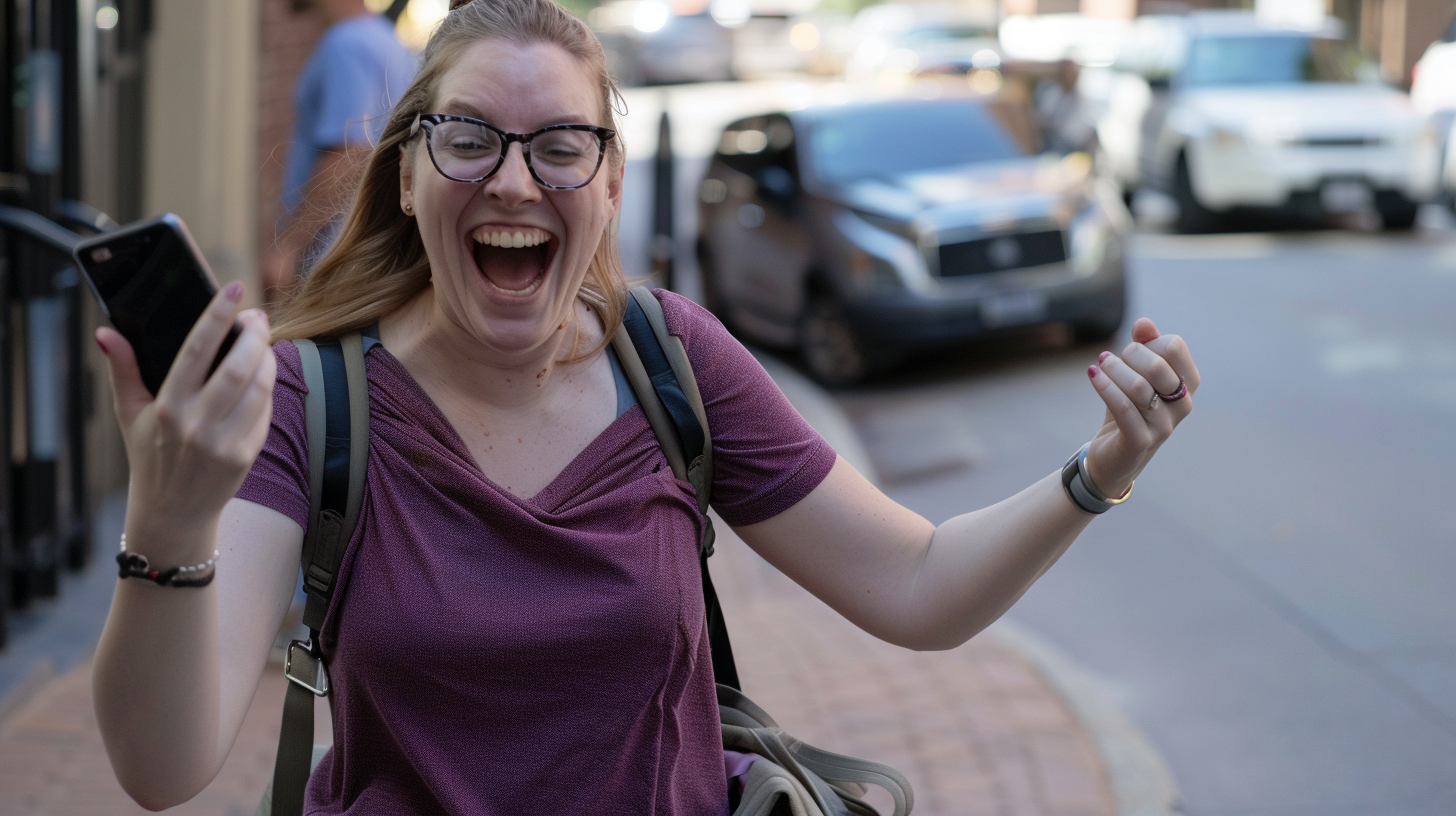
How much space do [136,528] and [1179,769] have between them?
3.97 meters

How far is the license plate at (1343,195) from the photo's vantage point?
14.3 m

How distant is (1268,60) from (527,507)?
1466cm

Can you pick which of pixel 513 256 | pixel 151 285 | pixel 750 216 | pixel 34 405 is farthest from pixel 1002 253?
pixel 151 285

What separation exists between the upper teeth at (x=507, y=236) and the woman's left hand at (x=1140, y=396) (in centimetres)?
76

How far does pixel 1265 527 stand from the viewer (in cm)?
719

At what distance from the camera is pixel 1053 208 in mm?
10391

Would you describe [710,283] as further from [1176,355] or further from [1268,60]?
[1176,355]

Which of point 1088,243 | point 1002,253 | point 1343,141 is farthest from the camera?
point 1343,141

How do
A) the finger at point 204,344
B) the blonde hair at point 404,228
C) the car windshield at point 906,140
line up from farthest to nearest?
the car windshield at point 906,140, the blonde hair at point 404,228, the finger at point 204,344

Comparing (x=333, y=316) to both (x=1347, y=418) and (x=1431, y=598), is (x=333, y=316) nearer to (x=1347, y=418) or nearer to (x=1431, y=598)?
(x=1431, y=598)

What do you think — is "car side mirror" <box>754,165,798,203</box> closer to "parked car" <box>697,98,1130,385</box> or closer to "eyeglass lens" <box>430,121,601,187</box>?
Result: "parked car" <box>697,98,1130,385</box>

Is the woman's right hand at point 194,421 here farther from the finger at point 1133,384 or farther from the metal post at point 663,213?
the metal post at point 663,213

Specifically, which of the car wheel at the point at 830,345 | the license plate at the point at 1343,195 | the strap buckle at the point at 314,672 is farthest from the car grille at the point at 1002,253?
the strap buckle at the point at 314,672

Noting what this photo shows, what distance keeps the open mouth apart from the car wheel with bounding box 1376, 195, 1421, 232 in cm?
1387
